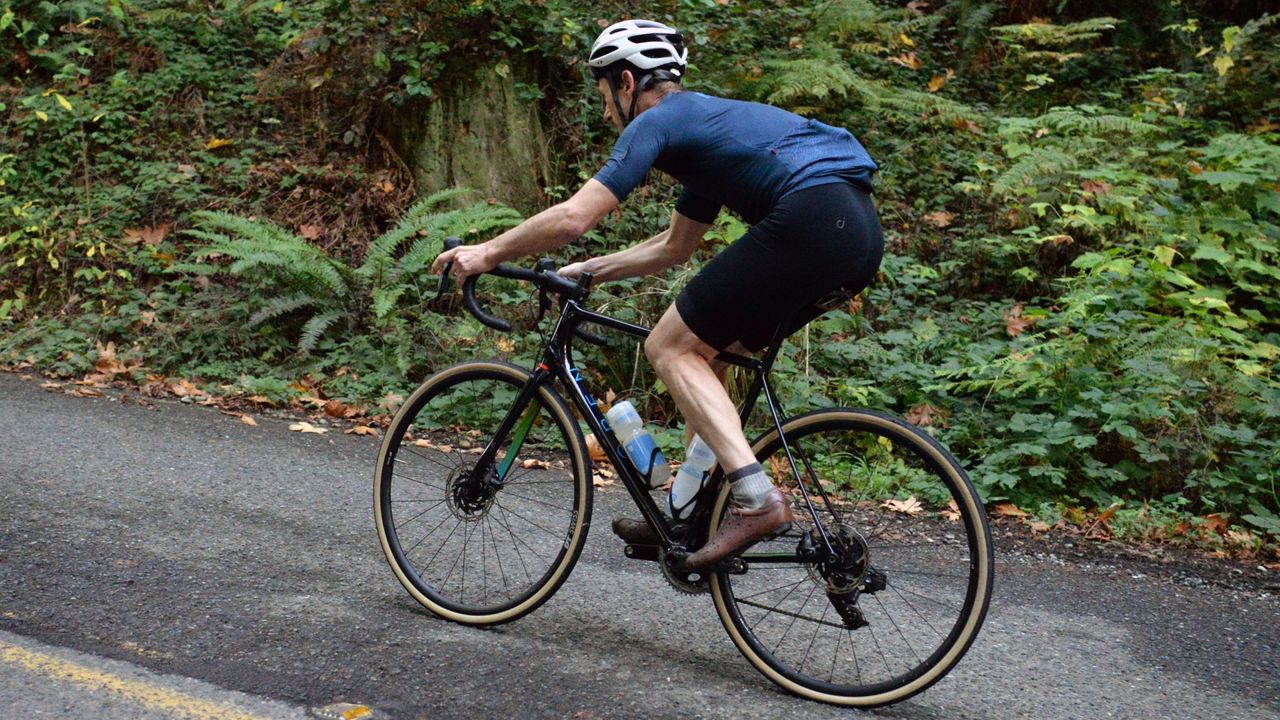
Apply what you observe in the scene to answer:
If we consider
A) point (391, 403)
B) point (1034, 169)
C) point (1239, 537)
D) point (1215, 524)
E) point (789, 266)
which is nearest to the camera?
point (789, 266)

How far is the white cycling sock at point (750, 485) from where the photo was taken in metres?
3.59

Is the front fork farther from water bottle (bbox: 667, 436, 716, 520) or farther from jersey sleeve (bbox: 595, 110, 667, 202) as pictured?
jersey sleeve (bbox: 595, 110, 667, 202)

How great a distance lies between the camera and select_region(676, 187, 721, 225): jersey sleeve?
3.99 meters

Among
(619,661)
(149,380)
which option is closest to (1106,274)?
(619,661)

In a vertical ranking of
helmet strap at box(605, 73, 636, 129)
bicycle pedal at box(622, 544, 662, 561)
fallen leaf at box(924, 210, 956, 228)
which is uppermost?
helmet strap at box(605, 73, 636, 129)

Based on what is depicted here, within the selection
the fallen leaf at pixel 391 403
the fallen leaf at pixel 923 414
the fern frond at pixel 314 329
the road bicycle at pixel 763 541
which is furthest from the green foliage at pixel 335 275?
the road bicycle at pixel 763 541

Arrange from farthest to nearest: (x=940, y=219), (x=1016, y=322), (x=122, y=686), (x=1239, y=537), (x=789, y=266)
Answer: (x=940, y=219) → (x=1016, y=322) → (x=1239, y=537) → (x=789, y=266) → (x=122, y=686)

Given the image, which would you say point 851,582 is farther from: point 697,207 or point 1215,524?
point 1215,524

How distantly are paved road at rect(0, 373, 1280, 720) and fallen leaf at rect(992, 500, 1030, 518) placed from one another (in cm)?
64

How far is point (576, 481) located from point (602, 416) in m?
0.28

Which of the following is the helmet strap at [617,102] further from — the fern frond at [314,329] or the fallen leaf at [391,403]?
the fern frond at [314,329]

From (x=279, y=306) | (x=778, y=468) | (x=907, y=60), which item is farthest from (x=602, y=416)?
(x=907, y=60)

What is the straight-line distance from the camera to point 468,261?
389 cm

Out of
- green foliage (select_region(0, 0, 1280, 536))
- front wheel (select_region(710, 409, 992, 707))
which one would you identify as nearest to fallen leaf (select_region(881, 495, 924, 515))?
green foliage (select_region(0, 0, 1280, 536))
